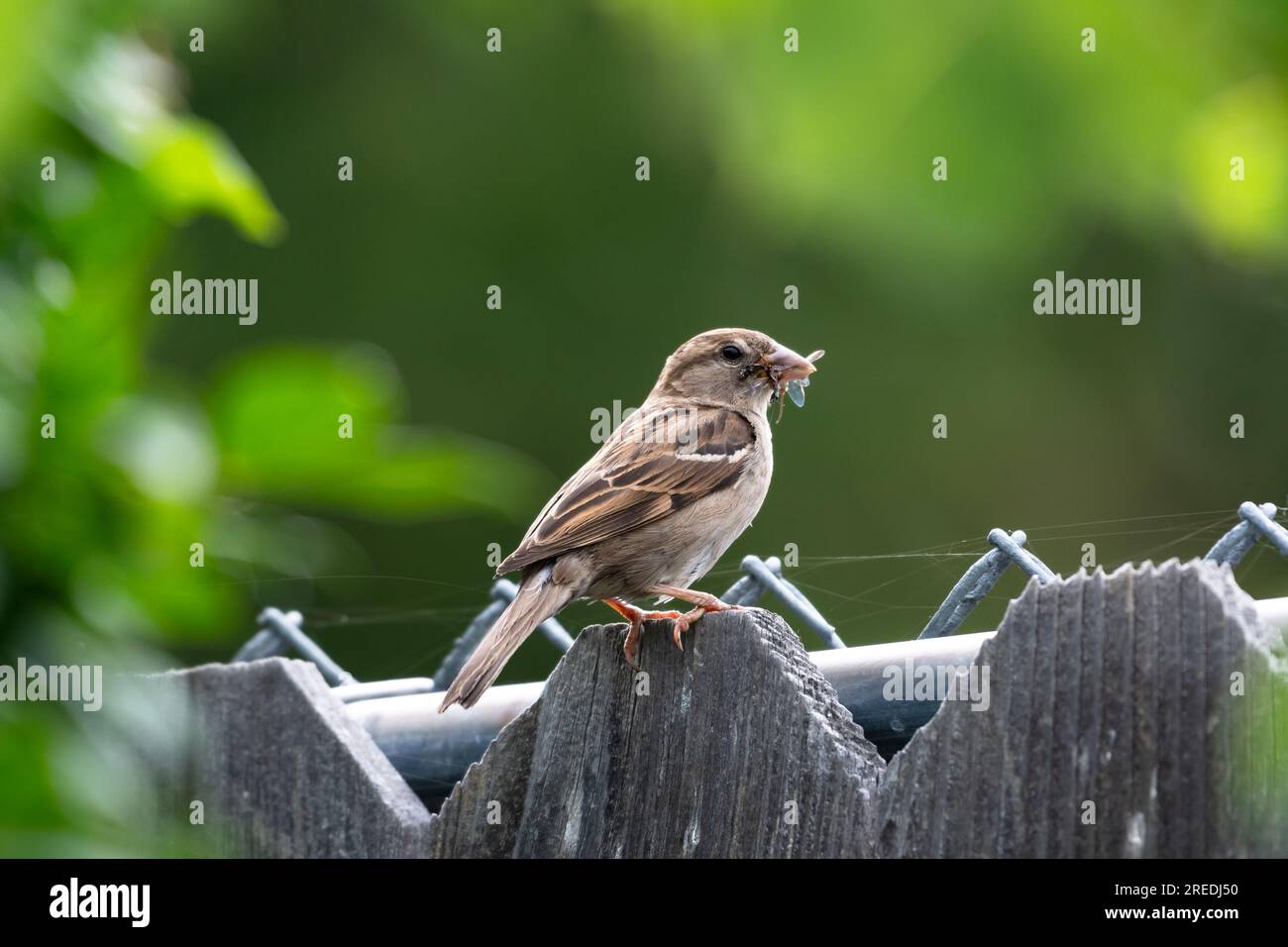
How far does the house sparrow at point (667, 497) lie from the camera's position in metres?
3.44

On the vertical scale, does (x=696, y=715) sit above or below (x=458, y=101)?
below

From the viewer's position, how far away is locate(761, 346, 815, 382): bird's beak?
4270 mm

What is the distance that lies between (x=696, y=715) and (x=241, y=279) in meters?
6.96

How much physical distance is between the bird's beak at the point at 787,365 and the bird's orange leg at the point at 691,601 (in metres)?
0.77

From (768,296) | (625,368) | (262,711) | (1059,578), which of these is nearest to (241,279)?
(625,368)

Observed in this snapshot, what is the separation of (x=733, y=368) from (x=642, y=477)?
77 cm
